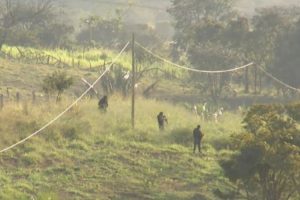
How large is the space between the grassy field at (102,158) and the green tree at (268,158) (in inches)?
60.8

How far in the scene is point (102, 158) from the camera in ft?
55.5

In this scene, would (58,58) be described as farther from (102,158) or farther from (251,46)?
(102,158)

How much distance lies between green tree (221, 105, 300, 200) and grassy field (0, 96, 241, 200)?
154cm

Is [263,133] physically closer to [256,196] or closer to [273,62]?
[256,196]

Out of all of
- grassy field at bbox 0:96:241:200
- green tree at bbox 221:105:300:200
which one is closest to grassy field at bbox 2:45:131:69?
grassy field at bbox 0:96:241:200

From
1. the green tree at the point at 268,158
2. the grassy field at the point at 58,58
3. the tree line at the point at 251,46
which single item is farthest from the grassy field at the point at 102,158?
the grassy field at the point at 58,58

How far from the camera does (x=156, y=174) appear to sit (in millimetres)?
16203

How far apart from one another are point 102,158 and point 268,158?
570 cm

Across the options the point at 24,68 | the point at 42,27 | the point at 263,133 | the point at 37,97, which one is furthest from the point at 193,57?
the point at 263,133

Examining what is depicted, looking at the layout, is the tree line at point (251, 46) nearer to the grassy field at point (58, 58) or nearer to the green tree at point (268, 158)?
the grassy field at point (58, 58)

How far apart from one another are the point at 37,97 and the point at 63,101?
7240mm

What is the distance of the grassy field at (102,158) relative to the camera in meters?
14.7

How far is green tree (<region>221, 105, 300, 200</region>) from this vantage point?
43.5 feet

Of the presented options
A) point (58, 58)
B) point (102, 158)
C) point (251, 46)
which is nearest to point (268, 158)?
point (102, 158)
